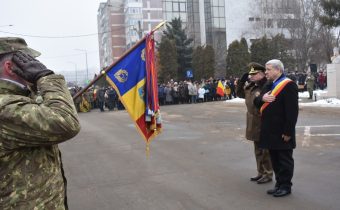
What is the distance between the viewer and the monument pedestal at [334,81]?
21.9 m

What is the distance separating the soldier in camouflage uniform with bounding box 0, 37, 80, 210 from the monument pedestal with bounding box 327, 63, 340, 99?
21731 millimetres

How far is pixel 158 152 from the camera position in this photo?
9344mm

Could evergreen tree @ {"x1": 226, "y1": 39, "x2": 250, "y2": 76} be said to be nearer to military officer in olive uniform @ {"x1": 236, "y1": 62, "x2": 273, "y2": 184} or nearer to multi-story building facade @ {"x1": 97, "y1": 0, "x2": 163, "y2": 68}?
military officer in olive uniform @ {"x1": 236, "y1": 62, "x2": 273, "y2": 184}

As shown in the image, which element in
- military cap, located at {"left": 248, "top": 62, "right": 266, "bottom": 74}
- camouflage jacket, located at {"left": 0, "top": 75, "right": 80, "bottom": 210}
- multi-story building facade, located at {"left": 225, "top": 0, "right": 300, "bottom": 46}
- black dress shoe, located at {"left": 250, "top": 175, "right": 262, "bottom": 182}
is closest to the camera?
camouflage jacket, located at {"left": 0, "top": 75, "right": 80, "bottom": 210}

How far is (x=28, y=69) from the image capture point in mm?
2182

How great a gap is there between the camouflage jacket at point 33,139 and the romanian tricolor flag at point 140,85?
6.99ft

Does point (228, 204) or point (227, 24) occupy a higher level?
point (227, 24)

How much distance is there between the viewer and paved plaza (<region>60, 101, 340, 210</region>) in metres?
5.46

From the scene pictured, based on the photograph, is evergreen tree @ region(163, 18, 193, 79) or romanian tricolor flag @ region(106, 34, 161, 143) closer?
romanian tricolor flag @ region(106, 34, 161, 143)

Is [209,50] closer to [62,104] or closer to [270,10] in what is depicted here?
[270,10]

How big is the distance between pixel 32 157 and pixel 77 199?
3.80m

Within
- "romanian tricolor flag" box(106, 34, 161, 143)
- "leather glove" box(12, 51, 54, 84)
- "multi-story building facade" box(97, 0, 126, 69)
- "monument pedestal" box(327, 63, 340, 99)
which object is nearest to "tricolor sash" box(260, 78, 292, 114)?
"romanian tricolor flag" box(106, 34, 161, 143)

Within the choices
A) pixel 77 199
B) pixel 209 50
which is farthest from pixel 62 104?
pixel 209 50

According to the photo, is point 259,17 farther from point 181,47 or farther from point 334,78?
point 334,78
